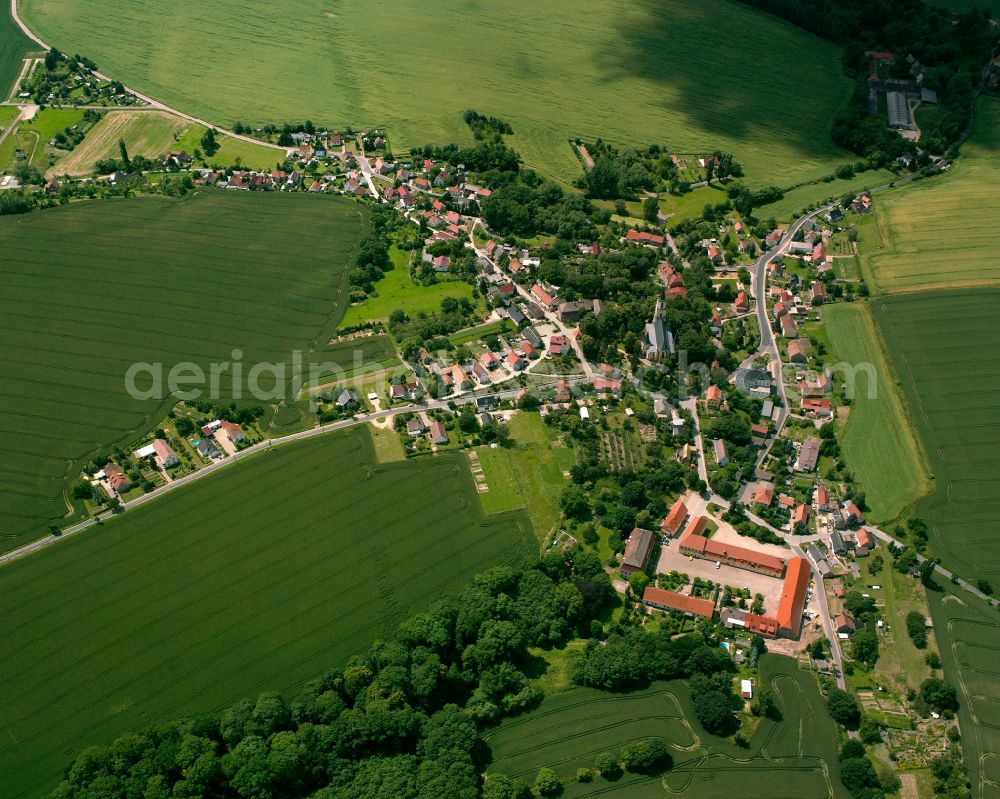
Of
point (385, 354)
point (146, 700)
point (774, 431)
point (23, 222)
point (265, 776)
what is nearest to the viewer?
point (265, 776)

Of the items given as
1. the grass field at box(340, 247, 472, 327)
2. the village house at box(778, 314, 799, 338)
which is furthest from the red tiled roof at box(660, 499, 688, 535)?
the grass field at box(340, 247, 472, 327)

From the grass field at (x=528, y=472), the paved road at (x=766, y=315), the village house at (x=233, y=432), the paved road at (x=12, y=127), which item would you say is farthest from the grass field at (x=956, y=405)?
the paved road at (x=12, y=127)

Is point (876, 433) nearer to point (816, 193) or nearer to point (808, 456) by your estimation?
point (808, 456)

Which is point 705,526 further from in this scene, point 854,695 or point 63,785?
point 63,785

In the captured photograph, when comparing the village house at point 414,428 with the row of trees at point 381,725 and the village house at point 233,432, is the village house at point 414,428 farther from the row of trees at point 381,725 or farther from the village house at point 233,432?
the row of trees at point 381,725

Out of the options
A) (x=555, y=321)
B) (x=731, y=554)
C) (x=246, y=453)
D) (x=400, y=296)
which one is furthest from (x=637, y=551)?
(x=400, y=296)

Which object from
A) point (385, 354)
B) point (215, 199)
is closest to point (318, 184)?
point (215, 199)

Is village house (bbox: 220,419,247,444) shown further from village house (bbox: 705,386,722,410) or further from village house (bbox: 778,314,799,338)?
village house (bbox: 778,314,799,338)

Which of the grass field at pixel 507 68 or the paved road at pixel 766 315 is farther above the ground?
the grass field at pixel 507 68

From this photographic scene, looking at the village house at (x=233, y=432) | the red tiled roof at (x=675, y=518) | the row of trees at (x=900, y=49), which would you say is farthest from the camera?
the row of trees at (x=900, y=49)
